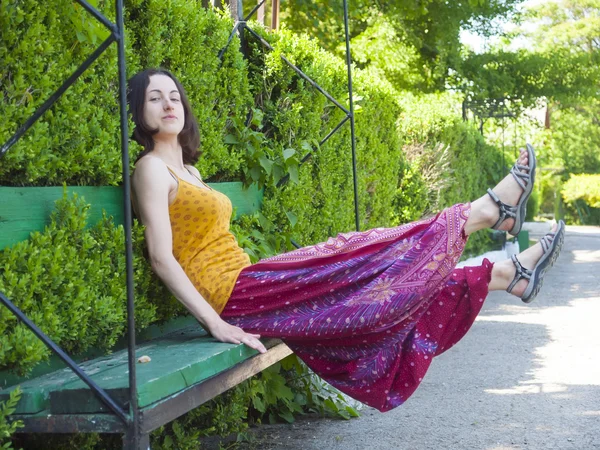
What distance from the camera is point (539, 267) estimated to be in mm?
3836

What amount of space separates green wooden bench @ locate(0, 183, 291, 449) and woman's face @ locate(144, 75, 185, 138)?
43 cm

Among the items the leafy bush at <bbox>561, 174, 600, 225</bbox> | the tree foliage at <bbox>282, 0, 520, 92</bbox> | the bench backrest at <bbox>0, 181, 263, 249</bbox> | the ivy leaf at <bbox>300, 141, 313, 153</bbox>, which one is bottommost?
the leafy bush at <bbox>561, 174, 600, 225</bbox>

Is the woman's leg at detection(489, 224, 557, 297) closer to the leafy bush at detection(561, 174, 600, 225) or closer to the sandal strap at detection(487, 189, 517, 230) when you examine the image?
the sandal strap at detection(487, 189, 517, 230)

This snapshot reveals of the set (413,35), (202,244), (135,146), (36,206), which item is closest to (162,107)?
(135,146)

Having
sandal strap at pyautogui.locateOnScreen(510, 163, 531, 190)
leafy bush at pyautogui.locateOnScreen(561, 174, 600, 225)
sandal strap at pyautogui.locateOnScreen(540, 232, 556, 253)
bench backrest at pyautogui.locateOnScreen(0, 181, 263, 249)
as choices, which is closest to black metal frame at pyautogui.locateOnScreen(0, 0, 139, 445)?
→ bench backrest at pyautogui.locateOnScreen(0, 181, 263, 249)

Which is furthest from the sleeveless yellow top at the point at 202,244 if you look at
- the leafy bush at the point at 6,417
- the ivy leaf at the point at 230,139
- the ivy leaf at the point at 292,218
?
the ivy leaf at the point at 292,218

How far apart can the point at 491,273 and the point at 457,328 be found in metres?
0.30

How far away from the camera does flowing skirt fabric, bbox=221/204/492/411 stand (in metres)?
3.64

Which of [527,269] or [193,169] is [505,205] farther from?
[193,169]

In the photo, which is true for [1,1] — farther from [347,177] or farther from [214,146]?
[347,177]

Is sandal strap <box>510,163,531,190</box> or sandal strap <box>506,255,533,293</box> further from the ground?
sandal strap <box>510,163,531,190</box>

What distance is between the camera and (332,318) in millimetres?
3645

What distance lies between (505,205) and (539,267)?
0.34 metres

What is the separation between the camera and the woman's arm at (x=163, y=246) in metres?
3.47
